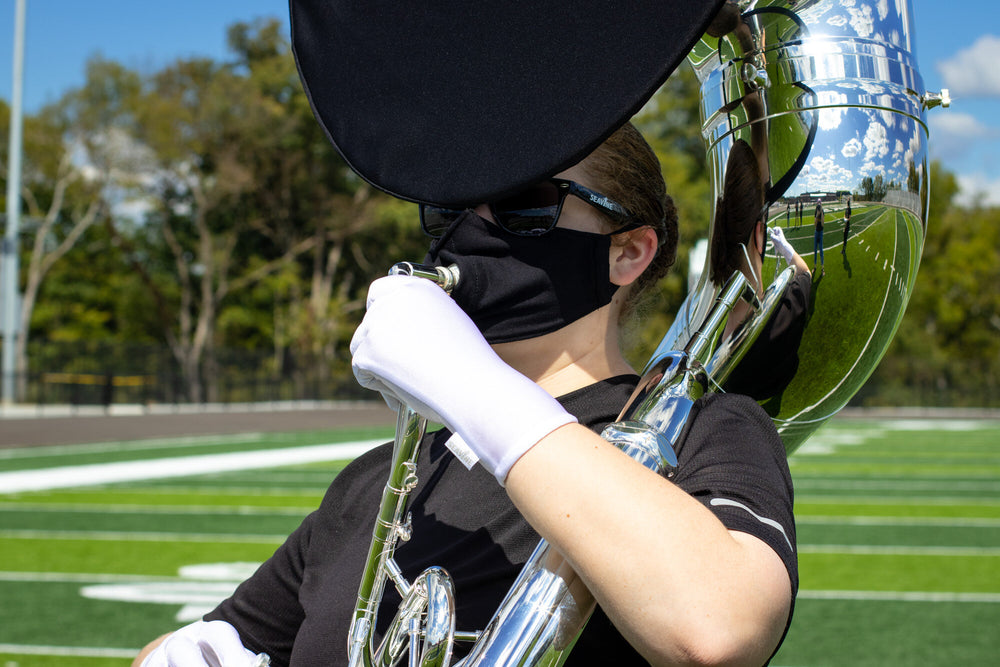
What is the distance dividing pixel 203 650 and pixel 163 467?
11.1m

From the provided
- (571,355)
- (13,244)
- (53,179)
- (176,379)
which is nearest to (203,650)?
(571,355)

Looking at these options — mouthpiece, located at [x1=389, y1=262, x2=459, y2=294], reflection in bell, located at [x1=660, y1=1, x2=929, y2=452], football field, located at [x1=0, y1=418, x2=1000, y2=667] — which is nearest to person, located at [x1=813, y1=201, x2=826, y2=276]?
reflection in bell, located at [x1=660, y1=1, x2=929, y2=452]

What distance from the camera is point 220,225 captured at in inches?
1393

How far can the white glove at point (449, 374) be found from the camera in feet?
3.12

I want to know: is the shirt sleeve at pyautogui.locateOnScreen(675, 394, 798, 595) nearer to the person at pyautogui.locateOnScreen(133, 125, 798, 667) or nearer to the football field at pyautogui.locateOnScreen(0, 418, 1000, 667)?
the person at pyautogui.locateOnScreen(133, 125, 798, 667)

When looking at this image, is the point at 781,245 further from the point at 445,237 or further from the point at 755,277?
the point at 445,237

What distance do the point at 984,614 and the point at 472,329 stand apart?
17.1 feet

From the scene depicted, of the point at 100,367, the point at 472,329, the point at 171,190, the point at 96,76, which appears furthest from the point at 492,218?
the point at 171,190

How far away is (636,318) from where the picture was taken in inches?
61.8

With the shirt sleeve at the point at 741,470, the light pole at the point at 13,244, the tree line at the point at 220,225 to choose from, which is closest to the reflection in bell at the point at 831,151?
the shirt sleeve at the point at 741,470

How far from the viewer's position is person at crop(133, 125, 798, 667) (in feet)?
3.02

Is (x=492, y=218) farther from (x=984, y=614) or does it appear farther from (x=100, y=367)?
(x=100, y=367)

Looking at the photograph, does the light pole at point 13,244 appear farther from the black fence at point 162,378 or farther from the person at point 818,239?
the person at point 818,239

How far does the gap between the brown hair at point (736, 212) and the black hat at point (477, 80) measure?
0.32 metres
